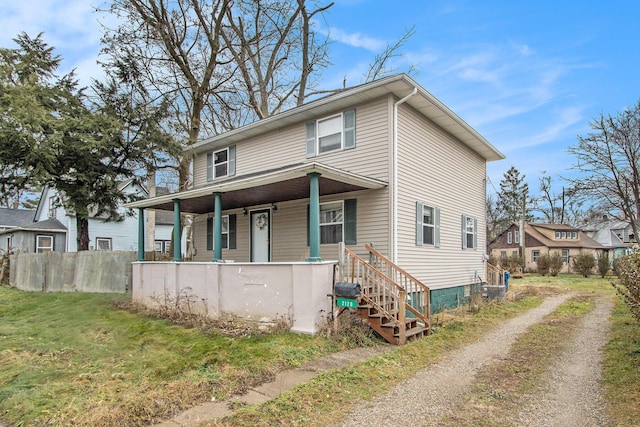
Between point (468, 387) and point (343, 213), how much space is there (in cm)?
569

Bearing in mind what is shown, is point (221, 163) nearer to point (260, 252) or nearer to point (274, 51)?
point (260, 252)

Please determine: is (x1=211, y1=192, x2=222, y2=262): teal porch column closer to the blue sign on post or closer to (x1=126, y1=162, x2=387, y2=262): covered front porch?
(x1=126, y1=162, x2=387, y2=262): covered front porch

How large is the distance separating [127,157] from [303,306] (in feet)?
34.5

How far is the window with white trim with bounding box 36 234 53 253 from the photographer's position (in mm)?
21844

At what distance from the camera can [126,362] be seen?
5641 millimetres

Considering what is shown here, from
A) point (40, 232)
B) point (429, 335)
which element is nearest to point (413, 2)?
point (429, 335)

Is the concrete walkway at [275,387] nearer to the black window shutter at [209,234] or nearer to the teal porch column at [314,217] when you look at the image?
the teal porch column at [314,217]

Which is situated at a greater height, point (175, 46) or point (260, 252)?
point (175, 46)

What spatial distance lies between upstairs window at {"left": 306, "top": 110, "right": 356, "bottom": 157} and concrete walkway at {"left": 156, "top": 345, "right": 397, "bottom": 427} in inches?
216

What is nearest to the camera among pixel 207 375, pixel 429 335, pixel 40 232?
pixel 207 375

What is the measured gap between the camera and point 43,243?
22078mm

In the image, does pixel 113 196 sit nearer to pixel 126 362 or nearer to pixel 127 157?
pixel 127 157

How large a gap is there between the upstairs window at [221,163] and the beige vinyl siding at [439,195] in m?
6.27

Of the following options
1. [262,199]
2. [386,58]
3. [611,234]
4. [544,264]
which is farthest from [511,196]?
[262,199]
